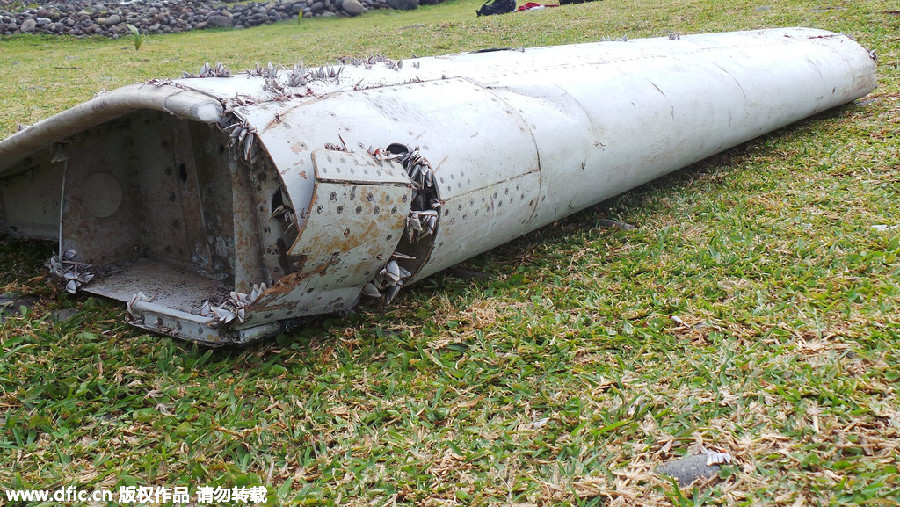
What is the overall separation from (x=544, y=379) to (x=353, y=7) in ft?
59.4

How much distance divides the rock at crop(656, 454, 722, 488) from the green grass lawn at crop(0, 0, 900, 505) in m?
0.05

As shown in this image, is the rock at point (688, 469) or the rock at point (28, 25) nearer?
the rock at point (688, 469)

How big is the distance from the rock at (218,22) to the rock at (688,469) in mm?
19046

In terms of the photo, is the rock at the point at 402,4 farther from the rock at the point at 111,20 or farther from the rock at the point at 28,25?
the rock at the point at 28,25

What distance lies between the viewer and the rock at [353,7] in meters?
19.0

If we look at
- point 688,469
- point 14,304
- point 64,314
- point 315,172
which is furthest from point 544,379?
point 14,304

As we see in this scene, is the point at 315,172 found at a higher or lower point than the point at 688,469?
higher

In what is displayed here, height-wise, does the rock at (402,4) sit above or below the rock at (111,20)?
above

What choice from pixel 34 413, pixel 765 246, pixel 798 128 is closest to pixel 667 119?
pixel 765 246

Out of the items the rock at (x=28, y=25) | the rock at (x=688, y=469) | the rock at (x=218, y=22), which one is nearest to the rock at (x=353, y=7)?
the rock at (x=218, y=22)

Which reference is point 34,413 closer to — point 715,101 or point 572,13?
point 715,101

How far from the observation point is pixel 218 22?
18672 millimetres

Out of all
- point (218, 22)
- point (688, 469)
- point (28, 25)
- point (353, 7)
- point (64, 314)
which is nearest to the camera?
point (688, 469)

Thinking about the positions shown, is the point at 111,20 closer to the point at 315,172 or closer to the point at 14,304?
the point at 14,304
